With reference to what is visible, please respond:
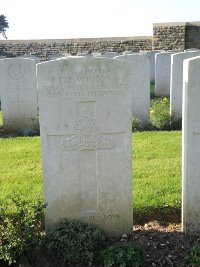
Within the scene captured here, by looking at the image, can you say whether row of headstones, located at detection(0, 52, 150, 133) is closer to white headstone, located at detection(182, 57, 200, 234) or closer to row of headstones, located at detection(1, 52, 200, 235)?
row of headstones, located at detection(1, 52, 200, 235)

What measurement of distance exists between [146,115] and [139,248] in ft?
20.0

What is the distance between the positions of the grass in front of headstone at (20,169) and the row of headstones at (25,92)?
1.31 m

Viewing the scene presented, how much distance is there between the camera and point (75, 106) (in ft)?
12.8

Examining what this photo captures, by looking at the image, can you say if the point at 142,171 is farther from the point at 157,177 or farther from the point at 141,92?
the point at 141,92

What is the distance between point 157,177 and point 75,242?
7.01ft

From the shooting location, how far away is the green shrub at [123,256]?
3.51m

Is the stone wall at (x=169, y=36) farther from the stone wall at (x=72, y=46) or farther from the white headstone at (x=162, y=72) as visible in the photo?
the white headstone at (x=162, y=72)

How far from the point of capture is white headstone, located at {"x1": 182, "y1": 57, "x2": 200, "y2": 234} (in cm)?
382

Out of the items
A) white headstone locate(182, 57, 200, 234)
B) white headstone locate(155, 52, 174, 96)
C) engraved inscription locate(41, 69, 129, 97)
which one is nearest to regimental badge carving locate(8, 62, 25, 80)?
engraved inscription locate(41, 69, 129, 97)

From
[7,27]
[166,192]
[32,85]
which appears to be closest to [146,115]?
[32,85]

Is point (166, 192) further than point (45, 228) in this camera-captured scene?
Yes

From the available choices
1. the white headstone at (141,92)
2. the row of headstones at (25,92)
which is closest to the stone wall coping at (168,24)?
the row of headstones at (25,92)

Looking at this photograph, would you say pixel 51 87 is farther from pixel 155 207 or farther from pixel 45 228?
pixel 155 207

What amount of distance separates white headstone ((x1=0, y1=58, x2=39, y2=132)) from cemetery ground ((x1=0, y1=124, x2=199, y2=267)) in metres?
1.39
